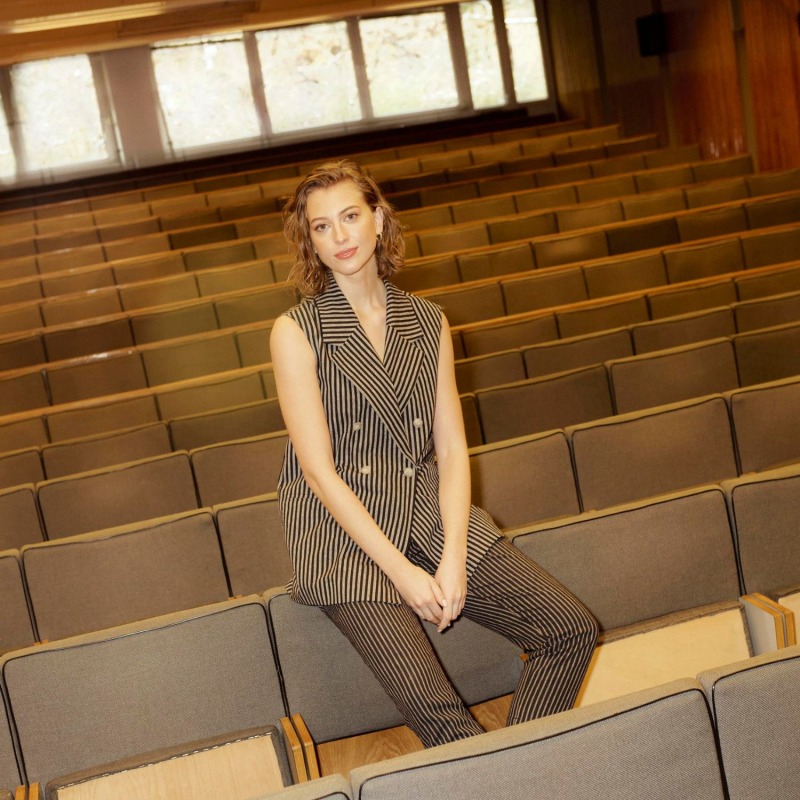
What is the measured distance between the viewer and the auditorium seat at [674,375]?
216cm

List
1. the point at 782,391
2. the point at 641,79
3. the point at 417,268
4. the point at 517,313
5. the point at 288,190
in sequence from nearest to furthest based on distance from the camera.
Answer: the point at 782,391
the point at 517,313
the point at 417,268
the point at 288,190
the point at 641,79

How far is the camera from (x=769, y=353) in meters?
2.21

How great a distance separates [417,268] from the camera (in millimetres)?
3432

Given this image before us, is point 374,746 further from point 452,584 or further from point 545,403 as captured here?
point 545,403

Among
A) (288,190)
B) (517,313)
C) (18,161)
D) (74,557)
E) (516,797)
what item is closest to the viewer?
(516,797)

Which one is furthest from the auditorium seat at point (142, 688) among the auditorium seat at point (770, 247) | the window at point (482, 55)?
the window at point (482, 55)

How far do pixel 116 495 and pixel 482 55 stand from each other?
5427 millimetres

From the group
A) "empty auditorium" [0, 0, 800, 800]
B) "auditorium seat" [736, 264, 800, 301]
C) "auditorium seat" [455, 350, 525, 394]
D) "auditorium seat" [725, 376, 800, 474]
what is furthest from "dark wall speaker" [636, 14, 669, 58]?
"auditorium seat" [725, 376, 800, 474]

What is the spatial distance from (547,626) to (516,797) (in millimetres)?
323

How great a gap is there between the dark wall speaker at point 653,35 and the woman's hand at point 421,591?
507cm

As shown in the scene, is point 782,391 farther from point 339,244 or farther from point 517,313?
point 517,313

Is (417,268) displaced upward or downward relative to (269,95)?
downward

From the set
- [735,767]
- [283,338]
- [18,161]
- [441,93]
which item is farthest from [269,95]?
[735,767]

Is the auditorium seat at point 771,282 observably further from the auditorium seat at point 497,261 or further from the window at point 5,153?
the window at point 5,153
